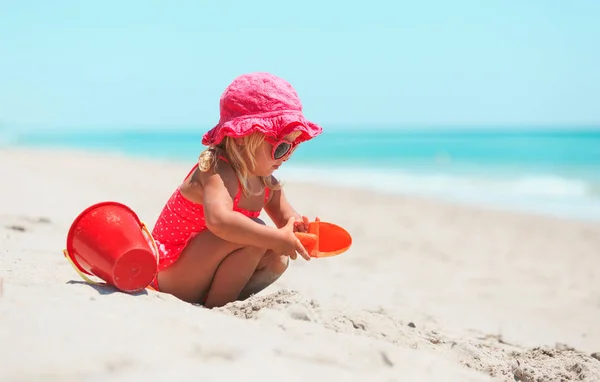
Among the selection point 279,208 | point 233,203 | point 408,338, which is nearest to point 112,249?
point 233,203

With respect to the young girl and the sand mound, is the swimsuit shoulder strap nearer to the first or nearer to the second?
the young girl

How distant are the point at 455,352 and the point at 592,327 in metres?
1.72

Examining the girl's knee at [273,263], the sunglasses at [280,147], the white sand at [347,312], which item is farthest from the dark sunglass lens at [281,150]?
the white sand at [347,312]

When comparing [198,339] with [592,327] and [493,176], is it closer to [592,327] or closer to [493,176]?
[592,327]

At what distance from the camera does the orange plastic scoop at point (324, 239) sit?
2.69m

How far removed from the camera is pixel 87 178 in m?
10.7

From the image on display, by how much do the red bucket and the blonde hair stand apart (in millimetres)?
374

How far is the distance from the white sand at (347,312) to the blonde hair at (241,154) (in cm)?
50

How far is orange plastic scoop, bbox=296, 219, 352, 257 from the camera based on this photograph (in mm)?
2686

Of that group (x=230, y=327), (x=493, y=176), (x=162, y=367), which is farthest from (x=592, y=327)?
(x=493, y=176)

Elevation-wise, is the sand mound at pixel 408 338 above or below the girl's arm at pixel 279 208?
below

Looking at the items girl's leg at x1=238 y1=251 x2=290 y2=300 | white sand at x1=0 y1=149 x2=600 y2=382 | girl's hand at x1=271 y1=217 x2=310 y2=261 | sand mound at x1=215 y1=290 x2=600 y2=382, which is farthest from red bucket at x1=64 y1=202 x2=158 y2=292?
girl's leg at x1=238 y1=251 x2=290 y2=300

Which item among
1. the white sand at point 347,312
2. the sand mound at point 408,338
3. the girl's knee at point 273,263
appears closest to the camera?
the white sand at point 347,312

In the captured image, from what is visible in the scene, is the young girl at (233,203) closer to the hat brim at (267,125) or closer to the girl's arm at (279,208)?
the hat brim at (267,125)
